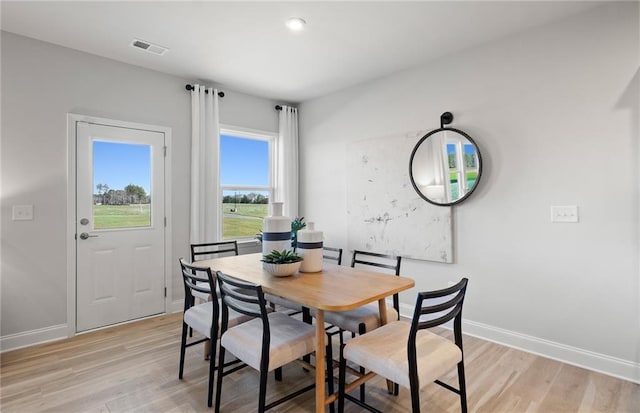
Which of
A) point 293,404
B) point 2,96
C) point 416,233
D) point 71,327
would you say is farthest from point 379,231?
point 2,96

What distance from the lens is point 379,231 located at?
3.90 metres

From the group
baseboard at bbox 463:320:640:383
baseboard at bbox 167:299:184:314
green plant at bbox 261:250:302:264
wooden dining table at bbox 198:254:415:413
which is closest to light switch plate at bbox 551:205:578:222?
baseboard at bbox 463:320:640:383

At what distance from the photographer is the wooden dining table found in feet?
5.69

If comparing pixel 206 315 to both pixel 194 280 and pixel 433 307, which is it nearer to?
pixel 194 280

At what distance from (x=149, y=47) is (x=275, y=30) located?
123 cm

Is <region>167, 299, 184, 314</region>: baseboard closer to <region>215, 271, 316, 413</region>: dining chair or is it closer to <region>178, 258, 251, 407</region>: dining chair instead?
<region>178, 258, 251, 407</region>: dining chair

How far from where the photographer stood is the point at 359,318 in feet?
7.25

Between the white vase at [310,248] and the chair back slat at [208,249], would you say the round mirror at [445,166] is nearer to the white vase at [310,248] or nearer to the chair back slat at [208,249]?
the white vase at [310,248]

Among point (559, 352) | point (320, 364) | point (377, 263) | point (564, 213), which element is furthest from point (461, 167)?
point (320, 364)

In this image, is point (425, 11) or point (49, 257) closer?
point (425, 11)

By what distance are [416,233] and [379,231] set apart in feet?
1.59

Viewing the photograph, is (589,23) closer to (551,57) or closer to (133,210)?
(551,57)

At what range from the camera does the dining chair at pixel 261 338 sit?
1.74 m

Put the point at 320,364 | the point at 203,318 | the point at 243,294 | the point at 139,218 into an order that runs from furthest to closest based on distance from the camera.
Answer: the point at 139,218 → the point at 203,318 → the point at 243,294 → the point at 320,364
